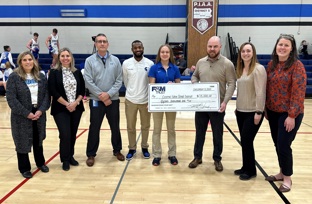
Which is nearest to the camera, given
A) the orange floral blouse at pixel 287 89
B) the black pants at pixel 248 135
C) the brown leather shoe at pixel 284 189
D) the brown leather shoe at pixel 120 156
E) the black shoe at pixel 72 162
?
the orange floral blouse at pixel 287 89

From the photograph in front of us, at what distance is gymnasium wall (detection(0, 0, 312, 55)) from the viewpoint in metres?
12.5

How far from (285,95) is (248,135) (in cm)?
63

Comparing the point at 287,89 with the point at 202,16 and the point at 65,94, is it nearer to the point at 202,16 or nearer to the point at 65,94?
the point at 65,94

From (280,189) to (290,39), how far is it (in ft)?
5.30

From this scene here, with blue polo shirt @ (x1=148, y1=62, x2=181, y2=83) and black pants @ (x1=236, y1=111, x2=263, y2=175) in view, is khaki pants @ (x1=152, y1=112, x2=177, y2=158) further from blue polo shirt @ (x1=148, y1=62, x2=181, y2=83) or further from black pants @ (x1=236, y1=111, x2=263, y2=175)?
black pants @ (x1=236, y1=111, x2=263, y2=175)

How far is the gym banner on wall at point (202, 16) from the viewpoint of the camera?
992 centimetres

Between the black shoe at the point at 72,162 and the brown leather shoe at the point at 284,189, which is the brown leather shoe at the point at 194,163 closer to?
Answer: the brown leather shoe at the point at 284,189

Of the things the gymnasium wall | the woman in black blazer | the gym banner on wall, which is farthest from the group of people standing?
the gymnasium wall

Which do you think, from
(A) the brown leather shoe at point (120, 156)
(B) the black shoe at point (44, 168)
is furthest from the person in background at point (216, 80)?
(B) the black shoe at point (44, 168)

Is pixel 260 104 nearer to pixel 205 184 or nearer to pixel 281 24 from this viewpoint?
pixel 205 184

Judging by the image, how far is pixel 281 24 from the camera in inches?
492

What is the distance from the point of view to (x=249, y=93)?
306 cm

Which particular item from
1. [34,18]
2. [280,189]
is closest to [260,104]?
[280,189]

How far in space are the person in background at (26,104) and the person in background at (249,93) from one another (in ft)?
7.62
